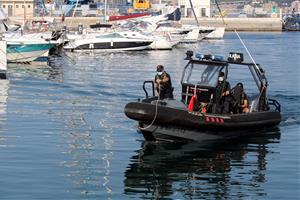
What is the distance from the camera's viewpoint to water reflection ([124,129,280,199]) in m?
17.4

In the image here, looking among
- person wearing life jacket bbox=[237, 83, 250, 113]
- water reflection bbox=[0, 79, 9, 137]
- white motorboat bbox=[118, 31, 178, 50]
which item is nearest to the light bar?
person wearing life jacket bbox=[237, 83, 250, 113]

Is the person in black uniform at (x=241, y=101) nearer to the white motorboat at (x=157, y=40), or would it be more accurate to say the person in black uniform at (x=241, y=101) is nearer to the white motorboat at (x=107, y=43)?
the white motorboat at (x=107, y=43)

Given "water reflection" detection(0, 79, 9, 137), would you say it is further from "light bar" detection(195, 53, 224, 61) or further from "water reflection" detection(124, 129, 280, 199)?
"light bar" detection(195, 53, 224, 61)

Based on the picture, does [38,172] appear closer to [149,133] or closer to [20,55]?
[149,133]

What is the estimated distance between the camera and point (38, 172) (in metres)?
18.7

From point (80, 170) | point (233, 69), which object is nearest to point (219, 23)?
point (233, 69)

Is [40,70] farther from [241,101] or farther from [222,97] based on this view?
[222,97]

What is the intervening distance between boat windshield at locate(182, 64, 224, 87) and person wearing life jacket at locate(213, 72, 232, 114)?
406mm

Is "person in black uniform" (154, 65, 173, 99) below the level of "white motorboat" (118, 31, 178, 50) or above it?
above

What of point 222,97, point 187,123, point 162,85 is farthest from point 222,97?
point 187,123

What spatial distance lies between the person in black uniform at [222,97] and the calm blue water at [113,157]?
3.11 ft

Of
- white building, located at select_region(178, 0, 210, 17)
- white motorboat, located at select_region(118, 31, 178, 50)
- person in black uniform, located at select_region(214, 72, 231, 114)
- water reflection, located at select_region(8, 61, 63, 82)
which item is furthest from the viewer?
white building, located at select_region(178, 0, 210, 17)

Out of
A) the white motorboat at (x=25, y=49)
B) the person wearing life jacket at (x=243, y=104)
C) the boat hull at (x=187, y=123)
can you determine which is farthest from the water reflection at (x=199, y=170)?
the white motorboat at (x=25, y=49)

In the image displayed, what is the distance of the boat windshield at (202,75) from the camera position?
24.3m
